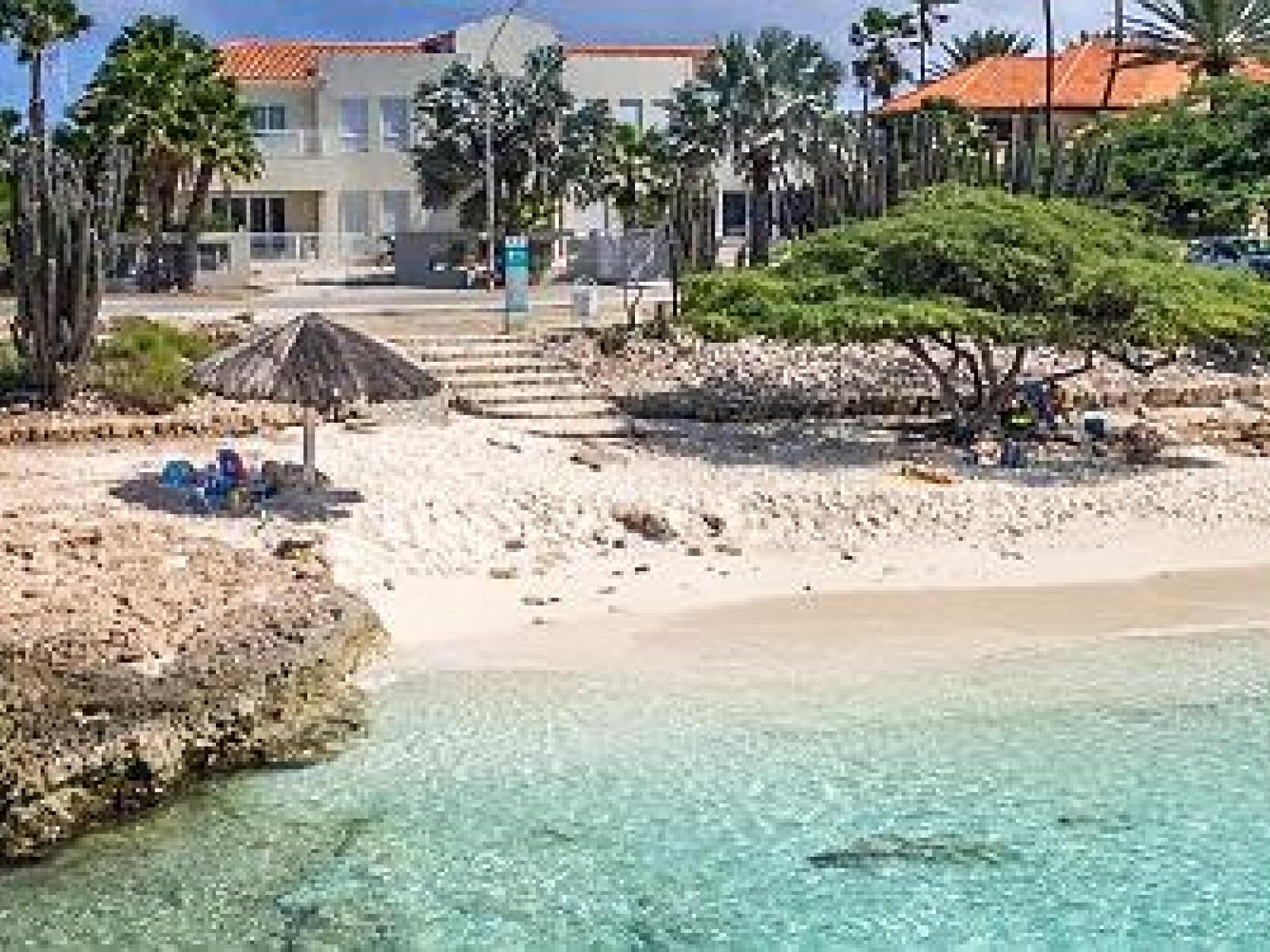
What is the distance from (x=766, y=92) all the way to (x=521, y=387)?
108 feet

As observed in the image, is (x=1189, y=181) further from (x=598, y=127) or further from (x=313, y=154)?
(x=313, y=154)

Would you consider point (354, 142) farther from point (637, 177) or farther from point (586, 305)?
point (586, 305)

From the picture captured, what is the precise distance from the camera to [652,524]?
24250 mm

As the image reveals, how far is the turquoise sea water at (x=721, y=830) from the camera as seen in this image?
531 inches

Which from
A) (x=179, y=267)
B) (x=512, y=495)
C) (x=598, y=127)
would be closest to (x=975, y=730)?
(x=512, y=495)

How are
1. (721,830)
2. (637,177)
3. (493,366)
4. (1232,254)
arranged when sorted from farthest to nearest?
(637,177), (1232,254), (493,366), (721,830)

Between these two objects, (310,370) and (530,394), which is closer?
(310,370)

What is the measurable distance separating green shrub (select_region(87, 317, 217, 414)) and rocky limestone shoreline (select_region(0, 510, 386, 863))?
524 centimetres

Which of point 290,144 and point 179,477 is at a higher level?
point 290,144

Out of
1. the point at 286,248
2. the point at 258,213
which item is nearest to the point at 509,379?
the point at 286,248

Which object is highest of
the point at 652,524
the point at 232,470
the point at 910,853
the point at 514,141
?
the point at 514,141

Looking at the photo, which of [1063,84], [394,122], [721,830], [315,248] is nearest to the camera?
[721,830]

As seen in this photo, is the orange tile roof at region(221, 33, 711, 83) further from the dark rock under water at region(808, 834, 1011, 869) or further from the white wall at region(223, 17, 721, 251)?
the dark rock under water at region(808, 834, 1011, 869)

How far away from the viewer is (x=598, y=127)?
60750 millimetres
